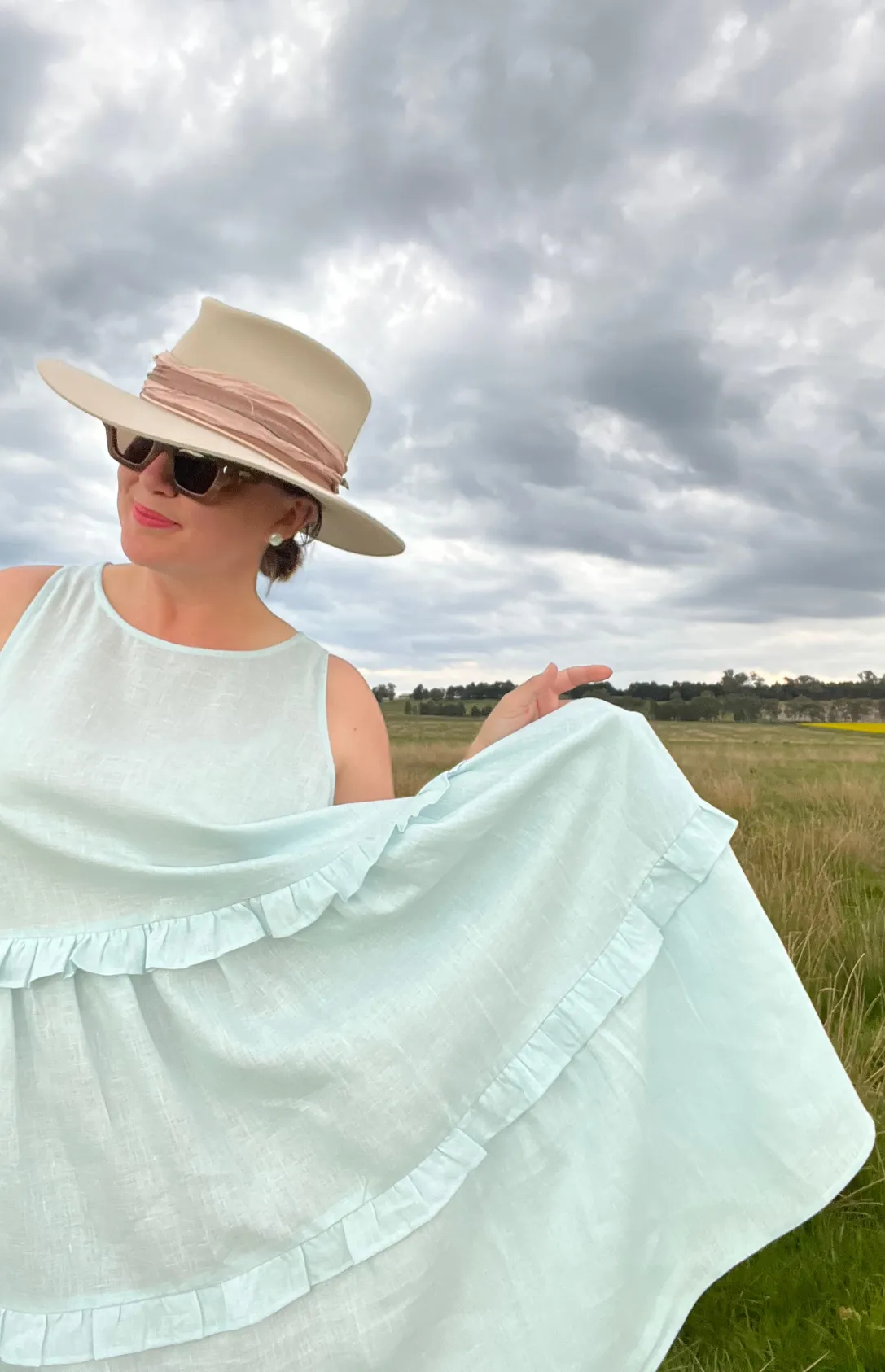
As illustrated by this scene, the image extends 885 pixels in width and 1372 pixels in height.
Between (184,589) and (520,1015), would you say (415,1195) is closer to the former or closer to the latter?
(520,1015)

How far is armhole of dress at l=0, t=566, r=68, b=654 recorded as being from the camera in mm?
2352

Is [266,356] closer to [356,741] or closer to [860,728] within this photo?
[356,741]

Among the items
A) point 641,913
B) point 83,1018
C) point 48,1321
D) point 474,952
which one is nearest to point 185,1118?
point 83,1018

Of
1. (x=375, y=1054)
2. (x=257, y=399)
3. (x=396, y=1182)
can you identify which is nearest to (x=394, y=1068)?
(x=375, y=1054)

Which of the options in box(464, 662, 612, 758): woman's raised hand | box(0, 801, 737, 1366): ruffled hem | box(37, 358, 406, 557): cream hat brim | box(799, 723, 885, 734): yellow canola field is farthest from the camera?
box(799, 723, 885, 734): yellow canola field

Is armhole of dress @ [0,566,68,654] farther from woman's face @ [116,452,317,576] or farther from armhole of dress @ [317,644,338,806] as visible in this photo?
armhole of dress @ [317,644,338,806]

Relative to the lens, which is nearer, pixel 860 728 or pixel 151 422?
pixel 151 422

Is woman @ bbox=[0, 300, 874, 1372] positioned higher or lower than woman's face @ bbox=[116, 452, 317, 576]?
lower

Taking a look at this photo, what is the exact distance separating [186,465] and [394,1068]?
1373mm

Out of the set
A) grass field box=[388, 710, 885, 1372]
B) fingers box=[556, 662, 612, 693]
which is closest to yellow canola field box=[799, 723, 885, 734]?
grass field box=[388, 710, 885, 1372]

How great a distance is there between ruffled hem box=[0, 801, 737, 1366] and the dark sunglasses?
0.85 m

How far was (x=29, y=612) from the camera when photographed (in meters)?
2.41

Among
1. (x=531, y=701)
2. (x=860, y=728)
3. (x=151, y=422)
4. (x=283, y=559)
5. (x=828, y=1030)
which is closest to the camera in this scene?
(x=151, y=422)

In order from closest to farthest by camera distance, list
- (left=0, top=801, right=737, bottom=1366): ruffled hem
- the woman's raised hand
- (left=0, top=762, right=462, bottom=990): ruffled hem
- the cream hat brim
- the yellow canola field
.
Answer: (left=0, top=801, right=737, bottom=1366): ruffled hem, (left=0, top=762, right=462, bottom=990): ruffled hem, the cream hat brim, the woman's raised hand, the yellow canola field
